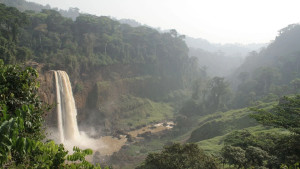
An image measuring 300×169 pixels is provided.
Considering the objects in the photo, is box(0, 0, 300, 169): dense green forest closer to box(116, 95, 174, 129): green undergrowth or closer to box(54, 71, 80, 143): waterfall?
box(116, 95, 174, 129): green undergrowth

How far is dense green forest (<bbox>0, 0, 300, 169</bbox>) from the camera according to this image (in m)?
6.00

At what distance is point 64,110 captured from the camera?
2920cm

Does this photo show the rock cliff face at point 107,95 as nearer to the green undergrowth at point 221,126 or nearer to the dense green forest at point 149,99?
the dense green forest at point 149,99

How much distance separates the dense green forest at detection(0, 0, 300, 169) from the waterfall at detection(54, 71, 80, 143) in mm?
4008

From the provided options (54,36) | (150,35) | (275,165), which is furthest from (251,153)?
(150,35)

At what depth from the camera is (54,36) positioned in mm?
40500

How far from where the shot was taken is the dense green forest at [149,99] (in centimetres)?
600

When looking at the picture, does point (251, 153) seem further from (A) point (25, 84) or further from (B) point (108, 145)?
(B) point (108, 145)

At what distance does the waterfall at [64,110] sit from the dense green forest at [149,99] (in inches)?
158

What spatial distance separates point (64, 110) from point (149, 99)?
93.0 ft

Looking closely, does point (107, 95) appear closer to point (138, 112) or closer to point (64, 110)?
point (138, 112)

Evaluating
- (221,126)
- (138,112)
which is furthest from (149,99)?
(221,126)

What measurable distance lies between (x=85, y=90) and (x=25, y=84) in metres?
Answer: 32.8

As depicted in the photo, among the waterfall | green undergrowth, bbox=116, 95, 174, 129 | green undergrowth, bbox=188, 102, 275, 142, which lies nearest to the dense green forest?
green undergrowth, bbox=188, 102, 275, 142
